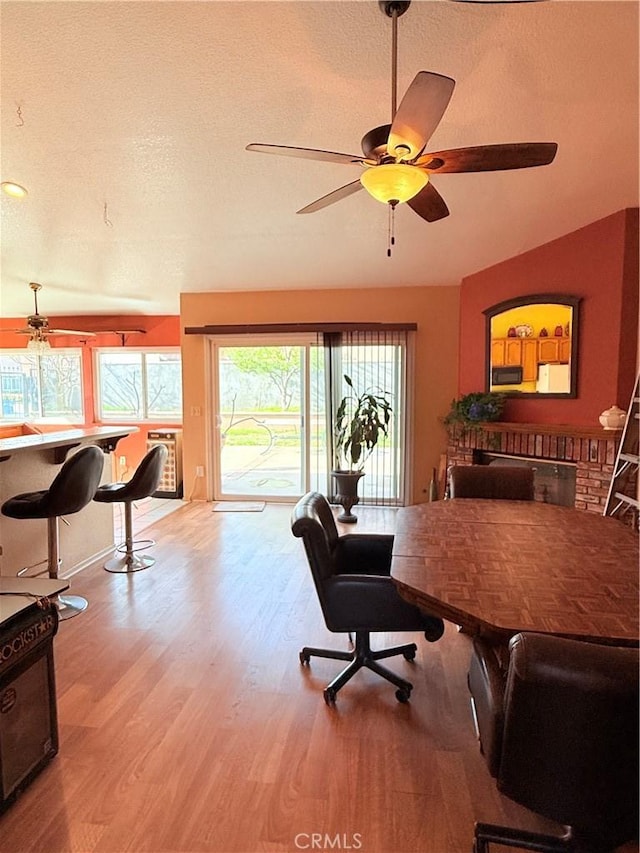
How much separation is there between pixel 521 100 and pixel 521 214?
4.19 ft

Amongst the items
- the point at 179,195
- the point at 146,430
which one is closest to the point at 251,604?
the point at 179,195

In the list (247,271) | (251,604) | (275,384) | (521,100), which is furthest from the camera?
(275,384)

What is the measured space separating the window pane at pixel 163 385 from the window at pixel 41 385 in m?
1.17

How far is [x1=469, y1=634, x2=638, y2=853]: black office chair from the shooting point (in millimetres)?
1056

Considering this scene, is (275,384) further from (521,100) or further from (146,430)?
(521,100)

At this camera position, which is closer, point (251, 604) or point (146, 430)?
point (251, 604)

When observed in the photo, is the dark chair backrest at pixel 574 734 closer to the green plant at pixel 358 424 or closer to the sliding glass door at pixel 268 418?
the green plant at pixel 358 424

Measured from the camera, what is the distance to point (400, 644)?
2535mm

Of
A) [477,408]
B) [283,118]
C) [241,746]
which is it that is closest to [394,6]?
[283,118]

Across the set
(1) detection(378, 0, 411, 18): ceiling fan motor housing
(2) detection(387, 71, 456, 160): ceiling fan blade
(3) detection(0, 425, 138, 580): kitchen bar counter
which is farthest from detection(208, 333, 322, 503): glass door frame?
(2) detection(387, 71, 456, 160): ceiling fan blade

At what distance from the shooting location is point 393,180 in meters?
1.74

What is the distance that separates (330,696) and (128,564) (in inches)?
85.5

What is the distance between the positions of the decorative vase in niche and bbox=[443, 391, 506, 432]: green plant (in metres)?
1.06

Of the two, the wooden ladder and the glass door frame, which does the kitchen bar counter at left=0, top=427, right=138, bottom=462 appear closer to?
the glass door frame
